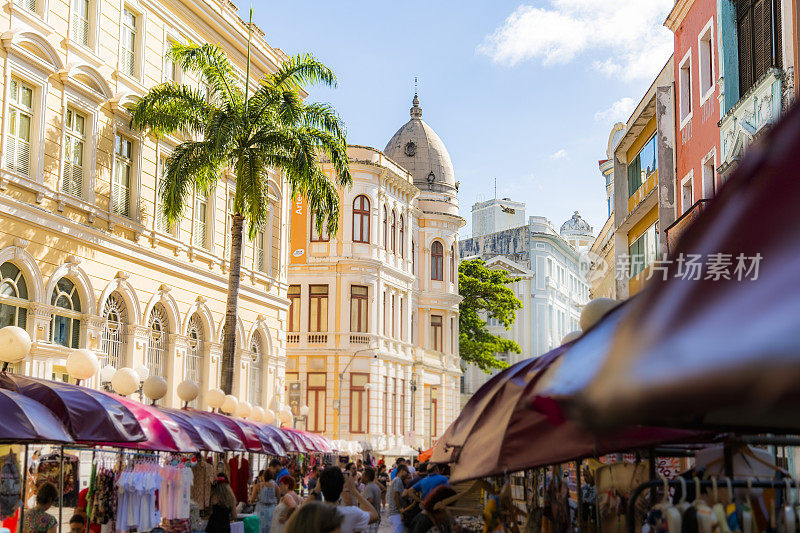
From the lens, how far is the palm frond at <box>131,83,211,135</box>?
22.2m

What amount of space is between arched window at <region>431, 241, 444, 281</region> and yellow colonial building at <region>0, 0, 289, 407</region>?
1005 inches

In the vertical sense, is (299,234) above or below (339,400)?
above

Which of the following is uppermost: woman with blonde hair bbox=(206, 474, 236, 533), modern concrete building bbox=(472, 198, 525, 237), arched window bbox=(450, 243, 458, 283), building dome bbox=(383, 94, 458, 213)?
modern concrete building bbox=(472, 198, 525, 237)

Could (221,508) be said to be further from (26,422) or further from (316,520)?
(316,520)

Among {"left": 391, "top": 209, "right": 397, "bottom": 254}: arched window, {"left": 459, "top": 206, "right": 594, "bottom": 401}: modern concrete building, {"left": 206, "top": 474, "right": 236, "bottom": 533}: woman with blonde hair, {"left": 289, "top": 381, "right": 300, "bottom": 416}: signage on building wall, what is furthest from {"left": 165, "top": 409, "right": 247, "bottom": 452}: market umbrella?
{"left": 459, "top": 206, "right": 594, "bottom": 401}: modern concrete building

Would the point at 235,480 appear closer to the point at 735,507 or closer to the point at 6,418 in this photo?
the point at 6,418

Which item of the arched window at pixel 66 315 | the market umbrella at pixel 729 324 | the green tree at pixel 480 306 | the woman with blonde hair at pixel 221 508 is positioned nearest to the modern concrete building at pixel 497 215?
the green tree at pixel 480 306

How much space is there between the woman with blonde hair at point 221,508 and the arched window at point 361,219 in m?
31.7

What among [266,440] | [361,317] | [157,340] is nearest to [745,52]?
[266,440]

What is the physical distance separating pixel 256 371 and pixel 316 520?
24887 millimetres

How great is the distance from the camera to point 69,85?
68.3 ft

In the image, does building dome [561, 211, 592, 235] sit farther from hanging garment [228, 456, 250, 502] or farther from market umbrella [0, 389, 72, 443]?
market umbrella [0, 389, 72, 443]

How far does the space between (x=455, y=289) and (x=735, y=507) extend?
51.0 meters

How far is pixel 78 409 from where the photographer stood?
12258mm
